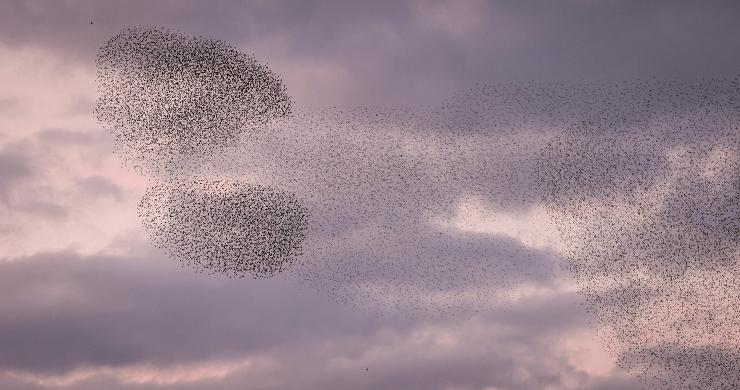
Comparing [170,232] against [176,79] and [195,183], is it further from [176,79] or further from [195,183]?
[176,79]

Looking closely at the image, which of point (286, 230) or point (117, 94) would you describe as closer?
point (117, 94)

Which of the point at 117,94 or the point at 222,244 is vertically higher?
the point at 117,94

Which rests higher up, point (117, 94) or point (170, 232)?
point (117, 94)

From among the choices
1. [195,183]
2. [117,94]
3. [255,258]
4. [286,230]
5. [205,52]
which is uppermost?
[205,52]

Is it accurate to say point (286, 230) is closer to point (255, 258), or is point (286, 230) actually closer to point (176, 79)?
point (255, 258)

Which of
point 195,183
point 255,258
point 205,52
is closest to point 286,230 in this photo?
point 255,258

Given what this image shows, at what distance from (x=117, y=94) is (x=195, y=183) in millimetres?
17006

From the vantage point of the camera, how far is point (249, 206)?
2628 inches

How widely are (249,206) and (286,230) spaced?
7.00m

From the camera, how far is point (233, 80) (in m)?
63.5

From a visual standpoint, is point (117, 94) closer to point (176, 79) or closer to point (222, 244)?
point (176, 79)

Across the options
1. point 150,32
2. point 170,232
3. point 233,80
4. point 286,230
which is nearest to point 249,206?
point 286,230

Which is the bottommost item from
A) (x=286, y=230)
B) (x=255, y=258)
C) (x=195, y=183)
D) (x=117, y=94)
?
(x=255, y=258)

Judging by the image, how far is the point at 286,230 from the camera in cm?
6800
